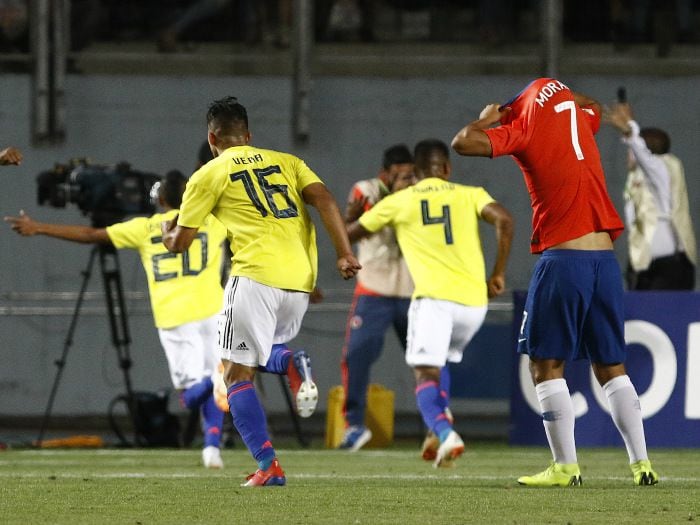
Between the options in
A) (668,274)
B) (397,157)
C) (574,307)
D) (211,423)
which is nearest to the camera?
(574,307)

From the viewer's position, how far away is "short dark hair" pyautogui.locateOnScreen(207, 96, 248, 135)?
7.71m

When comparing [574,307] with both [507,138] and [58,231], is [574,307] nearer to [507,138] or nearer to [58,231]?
[507,138]

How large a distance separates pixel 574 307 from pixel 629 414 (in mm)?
572

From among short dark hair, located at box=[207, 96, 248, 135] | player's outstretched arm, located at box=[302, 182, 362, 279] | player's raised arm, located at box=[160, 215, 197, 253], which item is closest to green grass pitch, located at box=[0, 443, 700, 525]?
player's outstretched arm, located at box=[302, 182, 362, 279]

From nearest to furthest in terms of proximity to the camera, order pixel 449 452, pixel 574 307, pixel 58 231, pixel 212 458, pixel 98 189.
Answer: pixel 574 307
pixel 449 452
pixel 212 458
pixel 58 231
pixel 98 189

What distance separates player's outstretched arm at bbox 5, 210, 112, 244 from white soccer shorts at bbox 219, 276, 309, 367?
2.78 metres

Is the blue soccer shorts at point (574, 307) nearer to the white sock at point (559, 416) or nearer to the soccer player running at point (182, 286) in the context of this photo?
the white sock at point (559, 416)

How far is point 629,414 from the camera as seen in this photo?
293 inches

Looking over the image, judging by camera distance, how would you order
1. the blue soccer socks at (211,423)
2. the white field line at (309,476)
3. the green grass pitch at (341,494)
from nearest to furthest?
1. the green grass pitch at (341,494)
2. the white field line at (309,476)
3. the blue soccer socks at (211,423)

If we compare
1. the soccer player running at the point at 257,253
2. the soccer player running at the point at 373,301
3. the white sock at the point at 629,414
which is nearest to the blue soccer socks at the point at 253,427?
the soccer player running at the point at 257,253

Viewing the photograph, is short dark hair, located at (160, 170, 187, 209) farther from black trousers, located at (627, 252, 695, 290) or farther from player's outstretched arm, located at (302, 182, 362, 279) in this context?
black trousers, located at (627, 252, 695, 290)

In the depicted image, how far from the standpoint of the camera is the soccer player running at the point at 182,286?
10719 mm

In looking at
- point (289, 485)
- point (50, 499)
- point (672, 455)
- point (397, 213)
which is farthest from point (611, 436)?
point (50, 499)

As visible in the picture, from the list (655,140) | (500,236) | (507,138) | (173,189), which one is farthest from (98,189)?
(507,138)
